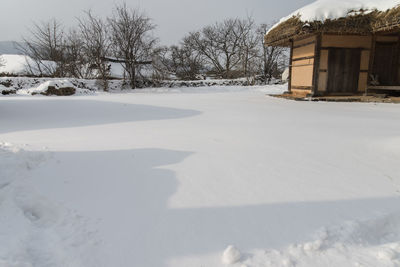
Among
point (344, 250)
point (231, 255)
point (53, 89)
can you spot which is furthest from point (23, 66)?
point (344, 250)

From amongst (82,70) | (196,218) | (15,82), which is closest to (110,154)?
(196,218)

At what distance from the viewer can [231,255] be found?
1.19 m

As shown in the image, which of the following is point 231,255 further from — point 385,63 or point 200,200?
point 385,63

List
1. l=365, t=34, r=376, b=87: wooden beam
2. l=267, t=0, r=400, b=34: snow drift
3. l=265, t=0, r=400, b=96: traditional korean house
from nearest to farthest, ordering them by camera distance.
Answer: l=267, t=0, r=400, b=34: snow drift, l=265, t=0, r=400, b=96: traditional korean house, l=365, t=34, r=376, b=87: wooden beam

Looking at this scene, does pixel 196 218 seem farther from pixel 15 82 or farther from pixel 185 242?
pixel 15 82

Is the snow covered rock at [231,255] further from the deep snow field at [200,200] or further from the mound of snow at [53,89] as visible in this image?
the mound of snow at [53,89]

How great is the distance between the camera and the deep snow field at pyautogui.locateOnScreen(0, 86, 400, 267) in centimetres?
122

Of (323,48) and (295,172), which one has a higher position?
(323,48)

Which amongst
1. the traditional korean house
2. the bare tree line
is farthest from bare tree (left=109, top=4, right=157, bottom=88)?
the traditional korean house

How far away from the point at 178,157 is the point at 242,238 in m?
1.18

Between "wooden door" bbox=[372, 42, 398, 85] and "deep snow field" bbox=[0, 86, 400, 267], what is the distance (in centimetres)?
567

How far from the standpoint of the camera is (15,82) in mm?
10656

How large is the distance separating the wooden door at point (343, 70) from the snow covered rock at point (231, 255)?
7.62 m

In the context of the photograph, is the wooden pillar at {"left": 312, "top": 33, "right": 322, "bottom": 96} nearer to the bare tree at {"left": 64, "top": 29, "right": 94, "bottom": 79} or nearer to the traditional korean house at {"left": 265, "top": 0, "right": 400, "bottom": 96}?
the traditional korean house at {"left": 265, "top": 0, "right": 400, "bottom": 96}
